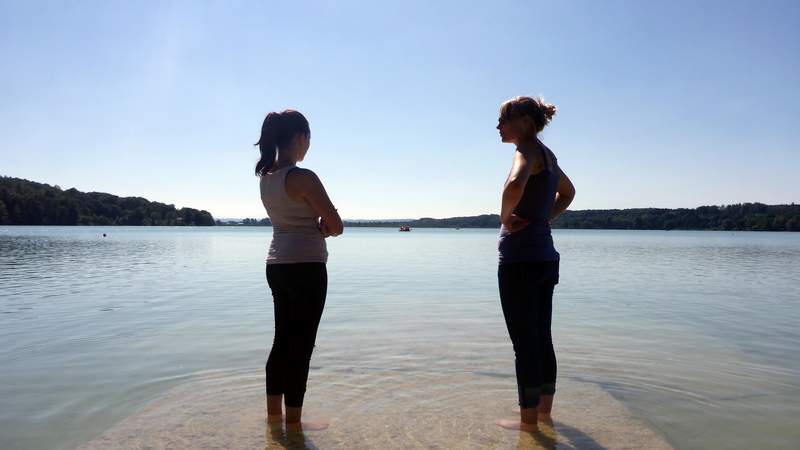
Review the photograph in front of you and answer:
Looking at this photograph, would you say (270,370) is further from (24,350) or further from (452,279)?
(452,279)

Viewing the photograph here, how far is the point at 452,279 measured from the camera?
17.4 m

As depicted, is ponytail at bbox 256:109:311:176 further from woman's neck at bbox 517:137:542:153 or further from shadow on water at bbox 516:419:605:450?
shadow on water at bbox 516:419:605:450

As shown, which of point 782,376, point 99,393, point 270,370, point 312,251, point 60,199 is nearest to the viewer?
point 312,251

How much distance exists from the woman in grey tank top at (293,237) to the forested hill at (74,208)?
13385cm

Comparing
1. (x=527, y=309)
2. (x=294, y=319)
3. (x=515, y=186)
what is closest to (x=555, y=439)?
(x=527, y=309)

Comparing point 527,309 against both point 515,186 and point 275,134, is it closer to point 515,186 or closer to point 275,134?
point 515,186

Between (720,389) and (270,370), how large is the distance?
14.3 feet

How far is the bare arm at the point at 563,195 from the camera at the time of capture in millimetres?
4086

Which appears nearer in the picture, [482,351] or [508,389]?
[508,389]

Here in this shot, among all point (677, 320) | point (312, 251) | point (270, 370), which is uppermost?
point (312, 251)

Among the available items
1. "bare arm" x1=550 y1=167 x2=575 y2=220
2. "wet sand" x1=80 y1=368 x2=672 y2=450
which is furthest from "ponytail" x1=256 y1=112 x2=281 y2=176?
"bare arm" x1=550 y1=167 x2=575 y2=220

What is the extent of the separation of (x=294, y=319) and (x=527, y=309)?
1.58 metres

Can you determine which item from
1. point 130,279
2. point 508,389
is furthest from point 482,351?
point 130,279

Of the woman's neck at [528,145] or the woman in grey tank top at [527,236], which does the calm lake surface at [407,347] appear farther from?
the woman's neck at [528,145]
